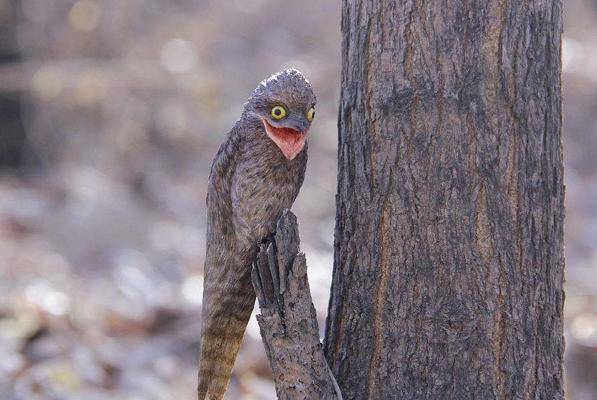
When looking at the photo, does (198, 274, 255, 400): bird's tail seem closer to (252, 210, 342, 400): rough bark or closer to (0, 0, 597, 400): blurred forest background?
(252, 210, 342, 400): rough bark

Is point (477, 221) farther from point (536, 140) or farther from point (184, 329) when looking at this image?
point (184, 329)

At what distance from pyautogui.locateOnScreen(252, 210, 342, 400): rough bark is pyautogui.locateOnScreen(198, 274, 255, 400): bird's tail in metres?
0.14

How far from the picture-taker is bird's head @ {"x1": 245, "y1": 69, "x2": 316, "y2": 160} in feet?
9.00

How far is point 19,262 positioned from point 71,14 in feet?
11.6

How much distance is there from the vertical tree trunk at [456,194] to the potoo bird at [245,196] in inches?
8.7

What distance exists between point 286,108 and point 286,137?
0.28 feet

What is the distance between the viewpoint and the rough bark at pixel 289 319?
2.82 metres

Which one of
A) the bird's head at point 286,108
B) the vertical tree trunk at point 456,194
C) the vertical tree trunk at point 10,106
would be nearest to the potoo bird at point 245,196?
the bird's head at point 286,108

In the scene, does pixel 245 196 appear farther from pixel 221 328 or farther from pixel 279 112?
pixel 221 328

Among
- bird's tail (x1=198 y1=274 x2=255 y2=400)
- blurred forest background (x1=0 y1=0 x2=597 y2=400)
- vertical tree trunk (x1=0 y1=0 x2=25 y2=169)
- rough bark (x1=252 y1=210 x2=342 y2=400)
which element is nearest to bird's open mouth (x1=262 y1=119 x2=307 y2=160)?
rough bark (x1=252 y1=210 x2=342 y2=400)

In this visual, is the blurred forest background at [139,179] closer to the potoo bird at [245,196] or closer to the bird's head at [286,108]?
the potoo bird at [245,196]

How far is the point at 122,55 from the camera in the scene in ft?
35.1

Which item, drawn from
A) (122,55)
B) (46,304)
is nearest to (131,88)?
(122,55)

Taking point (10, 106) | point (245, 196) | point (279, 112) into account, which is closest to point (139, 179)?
point (10, 106)
